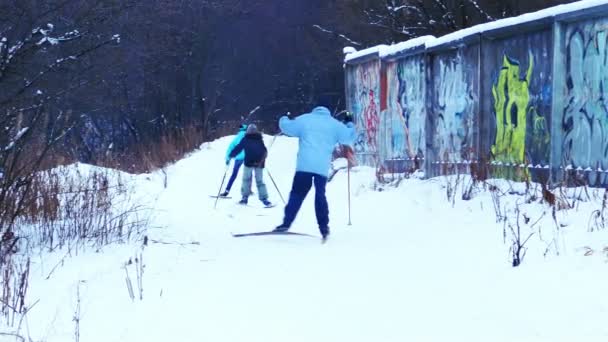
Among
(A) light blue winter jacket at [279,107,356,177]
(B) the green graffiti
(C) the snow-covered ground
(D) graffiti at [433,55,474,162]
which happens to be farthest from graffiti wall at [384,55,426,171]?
(A) light blue winter jacket at [279,107,356,177]

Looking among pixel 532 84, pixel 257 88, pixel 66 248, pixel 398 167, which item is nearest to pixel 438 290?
pixel 66 248

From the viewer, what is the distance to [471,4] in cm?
2400

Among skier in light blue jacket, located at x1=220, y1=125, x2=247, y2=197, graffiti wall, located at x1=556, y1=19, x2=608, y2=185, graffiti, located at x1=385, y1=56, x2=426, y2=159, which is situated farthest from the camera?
skier in light blue jacket, located at x1=220, y1=125, x2=247, y2=197

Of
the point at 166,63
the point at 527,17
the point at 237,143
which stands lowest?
the point at 237,143

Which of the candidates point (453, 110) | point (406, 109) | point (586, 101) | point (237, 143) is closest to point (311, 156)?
point (586, 101)

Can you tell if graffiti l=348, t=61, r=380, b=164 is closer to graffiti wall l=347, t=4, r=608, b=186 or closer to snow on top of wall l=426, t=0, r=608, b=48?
graffiti wall l=347, t=4, r=608, b=186

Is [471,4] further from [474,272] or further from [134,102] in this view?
[474,272]

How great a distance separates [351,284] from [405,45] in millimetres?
7346

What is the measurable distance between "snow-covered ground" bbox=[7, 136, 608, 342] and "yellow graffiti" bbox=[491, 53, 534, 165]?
69 centimetres

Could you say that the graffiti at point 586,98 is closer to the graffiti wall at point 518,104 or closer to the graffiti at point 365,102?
the graffiti wall at point 518,104

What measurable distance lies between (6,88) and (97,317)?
136 inches

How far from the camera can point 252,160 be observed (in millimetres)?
12664

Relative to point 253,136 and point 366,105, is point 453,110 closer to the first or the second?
point 253,136

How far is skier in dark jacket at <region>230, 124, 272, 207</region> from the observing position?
1243 cm
